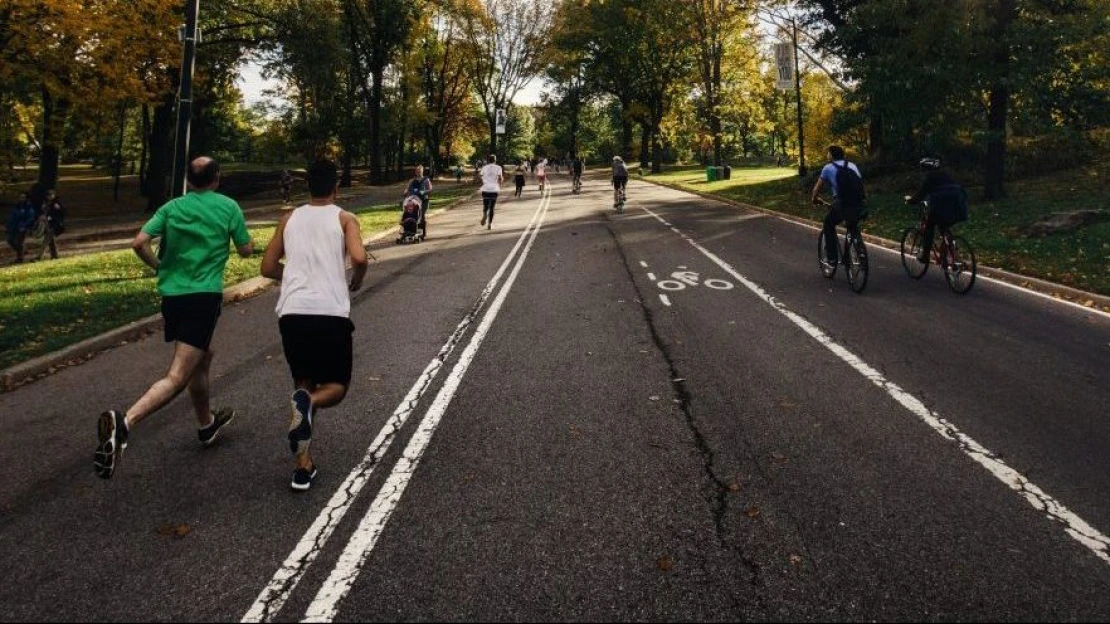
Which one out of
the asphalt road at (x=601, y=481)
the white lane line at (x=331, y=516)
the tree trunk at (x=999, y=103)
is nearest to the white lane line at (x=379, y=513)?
the asphalt road at (x=601, y=481)

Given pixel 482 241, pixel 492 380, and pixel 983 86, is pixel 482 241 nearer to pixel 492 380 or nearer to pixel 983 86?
pixel 492 380

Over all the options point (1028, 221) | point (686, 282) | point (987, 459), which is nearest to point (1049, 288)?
point (686, 282)

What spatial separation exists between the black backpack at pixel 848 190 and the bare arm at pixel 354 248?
28.7ft

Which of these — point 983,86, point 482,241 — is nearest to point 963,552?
point 482,241

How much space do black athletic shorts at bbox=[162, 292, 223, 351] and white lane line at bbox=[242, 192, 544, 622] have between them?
1.38 metres

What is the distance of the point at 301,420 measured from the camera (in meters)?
3.90

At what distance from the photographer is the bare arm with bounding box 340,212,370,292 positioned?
398 centimetres

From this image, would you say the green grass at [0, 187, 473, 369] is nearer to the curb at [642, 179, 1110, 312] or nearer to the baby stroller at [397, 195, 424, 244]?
the baby stroller at [397, 195, 424, 244]

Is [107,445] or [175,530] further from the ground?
[107,445]

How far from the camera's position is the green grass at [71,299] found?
7.77 metres

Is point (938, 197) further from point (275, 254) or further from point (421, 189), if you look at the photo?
point (421, 189)

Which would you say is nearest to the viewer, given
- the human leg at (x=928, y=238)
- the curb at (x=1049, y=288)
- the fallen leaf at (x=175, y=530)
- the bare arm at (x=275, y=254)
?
the fallen leaf at (x=175, y=530)

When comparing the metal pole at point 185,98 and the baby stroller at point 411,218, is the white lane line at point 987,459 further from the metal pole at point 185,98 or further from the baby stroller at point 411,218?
the baby stroller at point 411,218

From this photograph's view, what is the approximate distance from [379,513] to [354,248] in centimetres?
158
